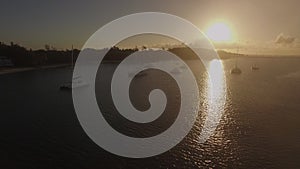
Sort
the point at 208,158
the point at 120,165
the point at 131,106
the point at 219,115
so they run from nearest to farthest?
the point at 120,165 → the point at 208,158 → the point at 219,115 → the point at 131,106

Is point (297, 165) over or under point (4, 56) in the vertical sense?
under

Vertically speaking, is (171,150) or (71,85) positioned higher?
(71,85)

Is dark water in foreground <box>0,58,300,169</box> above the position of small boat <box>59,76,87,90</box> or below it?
below

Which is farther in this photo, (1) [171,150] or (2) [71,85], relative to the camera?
(2) [71,85]

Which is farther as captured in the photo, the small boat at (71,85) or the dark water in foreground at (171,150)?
the small boat at (71,85)

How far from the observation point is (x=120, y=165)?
34.2 m

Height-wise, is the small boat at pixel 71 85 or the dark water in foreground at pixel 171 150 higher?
the small boat at pixel 71 85

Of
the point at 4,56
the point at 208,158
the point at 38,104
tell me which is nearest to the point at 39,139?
the point at 208,158

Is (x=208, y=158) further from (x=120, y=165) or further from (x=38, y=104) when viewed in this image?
(x=38, y=104)

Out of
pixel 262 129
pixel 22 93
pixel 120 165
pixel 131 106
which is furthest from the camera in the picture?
pixel 22 93

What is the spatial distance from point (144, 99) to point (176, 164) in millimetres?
46625

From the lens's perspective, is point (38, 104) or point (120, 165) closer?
point (120, 165)

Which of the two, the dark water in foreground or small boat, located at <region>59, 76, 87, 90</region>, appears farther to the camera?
small boat, located at <region>59, 76, 87, 90</region>

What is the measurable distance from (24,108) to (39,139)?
1023 inches
